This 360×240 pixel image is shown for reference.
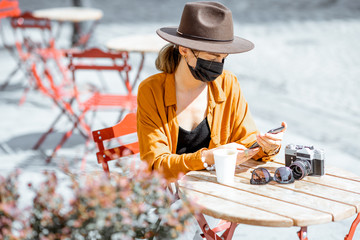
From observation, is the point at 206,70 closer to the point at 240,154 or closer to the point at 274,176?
the point at 240,154

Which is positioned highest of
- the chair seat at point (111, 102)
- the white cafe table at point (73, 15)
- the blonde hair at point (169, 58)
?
the blonde hair at point (169, 58)

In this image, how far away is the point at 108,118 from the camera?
6.19 m

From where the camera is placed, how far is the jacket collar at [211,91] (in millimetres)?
2876

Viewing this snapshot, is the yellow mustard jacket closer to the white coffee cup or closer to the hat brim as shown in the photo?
the white coffee cup

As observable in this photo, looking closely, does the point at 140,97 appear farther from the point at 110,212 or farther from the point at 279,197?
the point at 110,212

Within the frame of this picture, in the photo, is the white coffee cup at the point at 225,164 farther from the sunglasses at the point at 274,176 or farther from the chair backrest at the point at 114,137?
the chair backrest at the point at 114,137

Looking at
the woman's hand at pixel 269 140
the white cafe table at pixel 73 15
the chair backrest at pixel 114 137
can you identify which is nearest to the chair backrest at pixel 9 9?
the white cafe table at pixel 73 15

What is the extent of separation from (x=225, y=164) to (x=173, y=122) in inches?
22.4

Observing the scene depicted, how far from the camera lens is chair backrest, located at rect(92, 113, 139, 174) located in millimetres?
3059

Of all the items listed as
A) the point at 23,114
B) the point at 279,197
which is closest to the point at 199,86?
the point at 279,197

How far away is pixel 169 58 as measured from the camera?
2.95 metres

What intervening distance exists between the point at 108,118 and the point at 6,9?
2.42m

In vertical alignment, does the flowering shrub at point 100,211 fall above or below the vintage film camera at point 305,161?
above

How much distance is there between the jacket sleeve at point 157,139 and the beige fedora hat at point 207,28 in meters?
0.36
